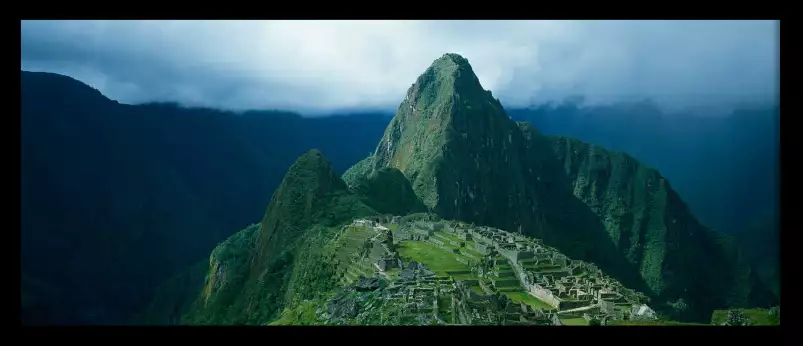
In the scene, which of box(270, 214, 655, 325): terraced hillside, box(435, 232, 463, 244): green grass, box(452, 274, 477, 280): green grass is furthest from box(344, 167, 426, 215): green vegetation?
box(452, 274, 477, 280): green grass

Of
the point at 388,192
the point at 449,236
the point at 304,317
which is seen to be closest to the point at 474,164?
the point at 388,192

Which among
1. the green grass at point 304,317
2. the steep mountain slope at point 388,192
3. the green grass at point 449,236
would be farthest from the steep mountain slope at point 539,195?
the green grass at point 304,317

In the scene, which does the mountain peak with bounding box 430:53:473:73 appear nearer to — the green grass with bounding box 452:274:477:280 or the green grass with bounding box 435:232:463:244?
the green grass with bounding box 435:232:463:244

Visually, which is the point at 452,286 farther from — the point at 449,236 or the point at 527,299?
the point at 449,236
